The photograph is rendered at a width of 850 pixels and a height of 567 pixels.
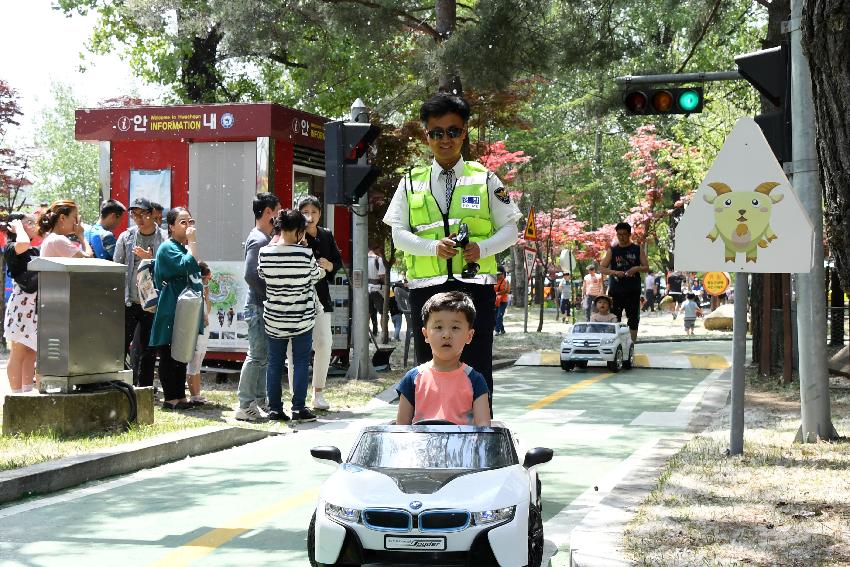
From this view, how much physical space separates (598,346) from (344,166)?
569 centimetres

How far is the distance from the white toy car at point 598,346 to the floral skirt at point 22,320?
862 centimetres

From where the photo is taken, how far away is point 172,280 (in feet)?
35.3

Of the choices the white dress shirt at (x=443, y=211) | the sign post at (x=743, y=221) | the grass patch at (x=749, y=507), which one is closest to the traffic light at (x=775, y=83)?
the sign post at (x=743, y=221)

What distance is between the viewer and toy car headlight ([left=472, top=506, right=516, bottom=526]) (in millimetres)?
4410

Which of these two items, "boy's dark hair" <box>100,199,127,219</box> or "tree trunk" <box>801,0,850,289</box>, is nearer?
"tree trunk" <box>801,0,850,289</box>

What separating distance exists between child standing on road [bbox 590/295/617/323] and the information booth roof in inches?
233

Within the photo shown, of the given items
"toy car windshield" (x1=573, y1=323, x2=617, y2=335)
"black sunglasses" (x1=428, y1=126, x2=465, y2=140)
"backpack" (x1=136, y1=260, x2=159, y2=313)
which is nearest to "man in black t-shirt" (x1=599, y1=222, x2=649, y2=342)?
"toy car windshield" (x1=573, y1=323, x2=617, y2=335)

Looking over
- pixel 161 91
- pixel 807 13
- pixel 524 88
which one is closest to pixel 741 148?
pixel 807 13

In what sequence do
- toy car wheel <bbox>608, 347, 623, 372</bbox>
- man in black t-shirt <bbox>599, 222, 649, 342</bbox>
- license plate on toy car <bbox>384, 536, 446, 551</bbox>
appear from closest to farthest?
license plate on toy car <bbox>384, 536, 446, 551</bbox> < man in black t-shirt <bbox>599, 222, 649, 342</bbox> < toy car wheel <bbox>608, 347, 623, 372</bbox>

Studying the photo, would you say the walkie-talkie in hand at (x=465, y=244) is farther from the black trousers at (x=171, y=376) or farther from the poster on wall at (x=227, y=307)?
the poster on wall at (x=227, y=307)

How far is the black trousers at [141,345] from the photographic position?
36.0 feet

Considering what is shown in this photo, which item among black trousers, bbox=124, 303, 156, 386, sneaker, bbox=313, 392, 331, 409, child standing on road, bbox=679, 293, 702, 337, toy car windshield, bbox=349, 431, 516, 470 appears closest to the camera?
toy car windshield, bbox=349, 431, 516, 470

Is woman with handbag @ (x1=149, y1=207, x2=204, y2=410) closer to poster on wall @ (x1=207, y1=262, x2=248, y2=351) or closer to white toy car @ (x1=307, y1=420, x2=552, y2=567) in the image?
poster on wall @ (x1=207, y1=262, x2=248, y2=351)

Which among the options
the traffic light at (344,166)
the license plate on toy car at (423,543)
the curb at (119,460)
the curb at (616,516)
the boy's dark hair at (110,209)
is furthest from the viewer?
the traffic light at (344,166)
